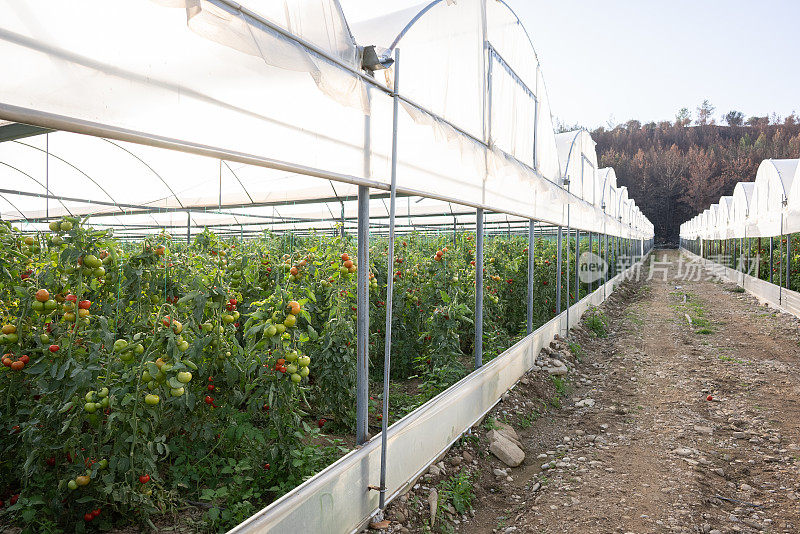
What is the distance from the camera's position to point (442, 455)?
4027mm

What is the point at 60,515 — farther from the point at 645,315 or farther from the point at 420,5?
the point at 645,315

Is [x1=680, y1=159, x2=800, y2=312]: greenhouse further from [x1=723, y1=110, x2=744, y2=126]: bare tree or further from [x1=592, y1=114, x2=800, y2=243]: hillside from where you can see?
[x1=723, y1=110, x2=744, y2=126]: bare tree

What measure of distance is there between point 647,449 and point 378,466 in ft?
8.86

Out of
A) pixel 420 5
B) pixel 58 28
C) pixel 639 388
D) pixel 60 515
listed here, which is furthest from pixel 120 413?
pixel 639 388

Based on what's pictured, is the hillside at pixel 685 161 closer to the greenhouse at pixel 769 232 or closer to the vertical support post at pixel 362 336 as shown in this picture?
the greenhouse at pixel 769 232

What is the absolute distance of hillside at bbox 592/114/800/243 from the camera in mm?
55500

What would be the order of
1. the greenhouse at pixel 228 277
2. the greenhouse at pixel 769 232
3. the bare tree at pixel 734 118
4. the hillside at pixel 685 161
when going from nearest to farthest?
the greenhouse at pixel 228 277
the greenhouse at pixel 769 232
the hillside at pixel 685 161
the bare tree at pixel 734 118

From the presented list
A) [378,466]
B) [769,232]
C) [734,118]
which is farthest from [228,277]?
[734,118]

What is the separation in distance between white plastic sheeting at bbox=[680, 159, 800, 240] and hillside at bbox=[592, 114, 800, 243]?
35733mm

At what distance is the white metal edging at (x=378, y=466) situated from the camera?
8.16ft

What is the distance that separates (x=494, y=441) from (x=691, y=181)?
62.3m

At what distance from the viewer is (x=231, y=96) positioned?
227 centimetres

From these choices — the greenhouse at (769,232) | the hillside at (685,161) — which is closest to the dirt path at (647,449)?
the greenhouse at (769,232)

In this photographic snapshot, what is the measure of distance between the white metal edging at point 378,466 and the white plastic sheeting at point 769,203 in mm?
10644
